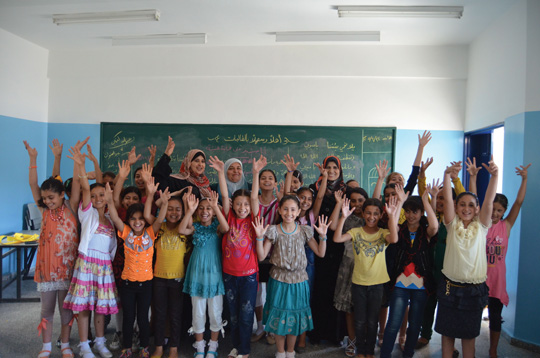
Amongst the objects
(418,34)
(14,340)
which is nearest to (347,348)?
(14,340)

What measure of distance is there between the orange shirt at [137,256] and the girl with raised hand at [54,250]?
400mm

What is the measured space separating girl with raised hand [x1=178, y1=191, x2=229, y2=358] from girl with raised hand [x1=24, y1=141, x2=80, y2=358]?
82 cm

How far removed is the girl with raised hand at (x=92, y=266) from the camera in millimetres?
2371

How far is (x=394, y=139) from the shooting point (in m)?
4.57

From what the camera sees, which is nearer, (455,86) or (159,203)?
(159,203)

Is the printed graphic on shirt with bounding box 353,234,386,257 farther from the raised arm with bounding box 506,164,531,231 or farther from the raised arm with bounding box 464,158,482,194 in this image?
the raised arm with bounding box 506,164,531,231

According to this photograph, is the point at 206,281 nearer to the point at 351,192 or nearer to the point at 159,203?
the point at 159,203

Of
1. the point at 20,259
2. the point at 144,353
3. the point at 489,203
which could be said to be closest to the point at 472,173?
the point at 489,203

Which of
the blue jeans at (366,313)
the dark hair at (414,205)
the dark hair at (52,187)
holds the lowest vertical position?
the blue jeans at (366,313)

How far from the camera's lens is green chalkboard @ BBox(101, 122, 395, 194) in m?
4.62

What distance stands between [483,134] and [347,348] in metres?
3.32

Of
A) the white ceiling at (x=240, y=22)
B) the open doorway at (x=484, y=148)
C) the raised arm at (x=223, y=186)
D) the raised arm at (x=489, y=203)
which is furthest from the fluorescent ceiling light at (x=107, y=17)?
the open doorway at (x=484, y=148)

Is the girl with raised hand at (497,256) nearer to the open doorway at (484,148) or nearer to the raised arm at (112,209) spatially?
the open doorway at (484,148)

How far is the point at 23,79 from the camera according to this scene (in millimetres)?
4531
